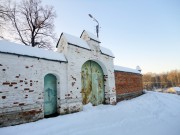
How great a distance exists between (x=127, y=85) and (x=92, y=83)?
16.7 feet

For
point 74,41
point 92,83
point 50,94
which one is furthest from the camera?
point 92,83

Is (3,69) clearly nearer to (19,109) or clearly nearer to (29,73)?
(29,73)

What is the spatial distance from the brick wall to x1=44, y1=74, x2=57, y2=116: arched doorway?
6249 mm

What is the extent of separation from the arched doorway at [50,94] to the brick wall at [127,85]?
20.5ft

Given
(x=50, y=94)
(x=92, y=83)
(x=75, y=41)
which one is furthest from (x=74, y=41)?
(x=50, y=94)

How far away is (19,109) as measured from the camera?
601 centimetres

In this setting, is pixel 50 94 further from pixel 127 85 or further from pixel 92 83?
pixel 127 85

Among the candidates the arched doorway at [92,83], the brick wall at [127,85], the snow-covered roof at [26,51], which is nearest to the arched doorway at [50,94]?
the snow-covered roof at [26,51]

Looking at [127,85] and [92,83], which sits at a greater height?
[92,83]

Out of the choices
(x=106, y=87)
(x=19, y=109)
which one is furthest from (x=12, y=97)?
(x=106, y=87)

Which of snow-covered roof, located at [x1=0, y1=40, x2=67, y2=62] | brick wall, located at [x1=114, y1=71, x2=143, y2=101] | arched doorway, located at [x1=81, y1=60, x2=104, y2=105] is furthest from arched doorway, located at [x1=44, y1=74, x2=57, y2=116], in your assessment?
brick wall, located at [x1=114, y1=71, x2=143, y2=101]

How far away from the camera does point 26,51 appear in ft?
21.6

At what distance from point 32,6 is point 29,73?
16680mm

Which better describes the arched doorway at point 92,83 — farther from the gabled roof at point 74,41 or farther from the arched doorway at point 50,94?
the arched doorway at point 50,94
